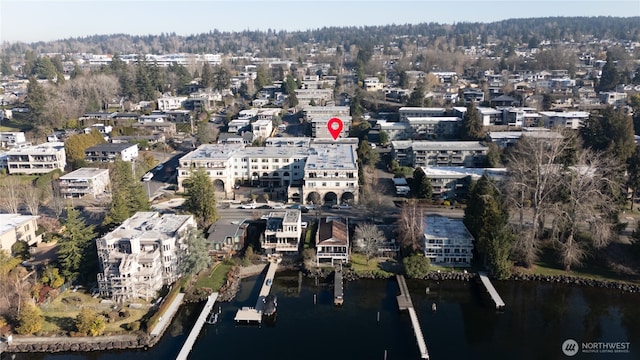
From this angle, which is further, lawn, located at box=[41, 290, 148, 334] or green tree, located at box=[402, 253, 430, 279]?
green tree, located at box=[402, 253, 430, 279]

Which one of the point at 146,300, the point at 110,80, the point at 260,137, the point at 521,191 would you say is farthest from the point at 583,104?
the point at 110,80

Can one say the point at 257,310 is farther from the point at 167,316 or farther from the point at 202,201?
the point at 202,201

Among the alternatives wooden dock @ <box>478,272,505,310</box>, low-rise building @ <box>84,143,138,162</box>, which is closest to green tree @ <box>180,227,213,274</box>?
wooden dock @ <box>478,272,505,310</box>

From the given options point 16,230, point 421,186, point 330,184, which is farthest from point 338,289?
point 16,230

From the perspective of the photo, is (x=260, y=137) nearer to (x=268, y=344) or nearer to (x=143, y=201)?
(x=143, y=201)

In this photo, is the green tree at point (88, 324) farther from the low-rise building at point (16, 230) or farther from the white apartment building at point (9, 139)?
the white apartment building at point (9, 139)

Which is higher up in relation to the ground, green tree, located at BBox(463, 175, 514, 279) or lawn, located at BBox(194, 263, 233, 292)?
green tree, located at BBox(463, 175, 514, 279)

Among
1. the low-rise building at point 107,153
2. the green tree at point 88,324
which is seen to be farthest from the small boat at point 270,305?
the low-rise building at point 107,153

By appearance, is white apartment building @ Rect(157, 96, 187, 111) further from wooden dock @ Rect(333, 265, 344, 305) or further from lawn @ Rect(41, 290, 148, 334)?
wooden dock @ Rect(333, 265, 344, 305)
